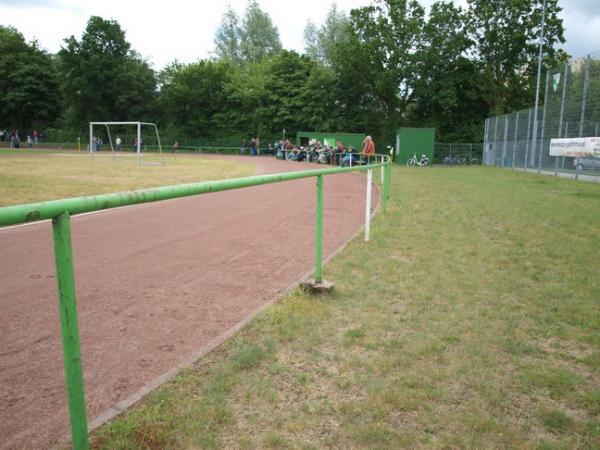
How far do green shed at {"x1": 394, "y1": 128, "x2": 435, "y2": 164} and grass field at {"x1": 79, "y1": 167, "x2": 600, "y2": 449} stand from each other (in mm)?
30625

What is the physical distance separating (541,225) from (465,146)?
112 ft

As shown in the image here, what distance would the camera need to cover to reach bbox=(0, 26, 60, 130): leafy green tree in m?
60.5

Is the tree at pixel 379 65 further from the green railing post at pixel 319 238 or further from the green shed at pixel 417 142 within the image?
the green railing post at pixel 319 238

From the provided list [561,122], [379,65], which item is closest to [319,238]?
[561,122]

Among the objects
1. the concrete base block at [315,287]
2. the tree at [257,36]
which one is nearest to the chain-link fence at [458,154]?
the tree at [257,36]

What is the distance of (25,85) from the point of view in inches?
2392

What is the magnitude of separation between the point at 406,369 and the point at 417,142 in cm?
3433

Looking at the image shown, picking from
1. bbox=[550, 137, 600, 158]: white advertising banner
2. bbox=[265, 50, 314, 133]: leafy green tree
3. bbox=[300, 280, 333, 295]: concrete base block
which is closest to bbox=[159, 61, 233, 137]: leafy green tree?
bbox=[265, 50, 314, 133]: leafy green tree

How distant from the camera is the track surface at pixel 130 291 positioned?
307 centimetres

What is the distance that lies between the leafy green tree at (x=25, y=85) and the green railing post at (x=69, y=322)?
69188mm

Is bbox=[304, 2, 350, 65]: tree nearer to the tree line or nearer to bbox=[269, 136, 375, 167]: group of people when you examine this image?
the tree line

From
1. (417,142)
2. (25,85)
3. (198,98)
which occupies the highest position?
(25,85)

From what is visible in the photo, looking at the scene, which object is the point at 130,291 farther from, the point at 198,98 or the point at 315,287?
the point at 198,98

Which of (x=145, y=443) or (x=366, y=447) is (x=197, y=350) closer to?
(x=145, y=443)
